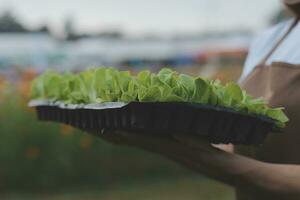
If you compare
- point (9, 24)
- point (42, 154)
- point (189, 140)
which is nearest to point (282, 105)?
point (189, 140)

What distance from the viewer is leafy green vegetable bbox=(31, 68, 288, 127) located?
4.66ft

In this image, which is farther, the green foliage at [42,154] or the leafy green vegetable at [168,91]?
the green foliage at [42,154]

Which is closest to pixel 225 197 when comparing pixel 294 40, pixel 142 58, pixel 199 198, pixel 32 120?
pixel 199 198

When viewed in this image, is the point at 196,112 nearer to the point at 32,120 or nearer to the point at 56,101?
the point at 56,101

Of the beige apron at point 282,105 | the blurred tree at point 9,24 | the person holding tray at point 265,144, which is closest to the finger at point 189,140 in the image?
the person holding tray at point 265,144

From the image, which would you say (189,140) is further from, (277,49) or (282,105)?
(277,49)

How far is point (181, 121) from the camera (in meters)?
1.44

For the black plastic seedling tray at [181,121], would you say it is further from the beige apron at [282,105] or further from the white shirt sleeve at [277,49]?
the white shirt sleeve at [277,49]

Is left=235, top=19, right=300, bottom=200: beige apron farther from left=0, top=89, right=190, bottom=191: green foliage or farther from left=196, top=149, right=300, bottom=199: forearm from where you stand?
left=0, top=89, right=190, bottom=191: green foliage

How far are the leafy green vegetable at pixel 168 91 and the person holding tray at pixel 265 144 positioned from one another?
9cm

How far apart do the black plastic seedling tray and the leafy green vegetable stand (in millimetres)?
15

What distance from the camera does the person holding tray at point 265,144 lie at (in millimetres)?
1480

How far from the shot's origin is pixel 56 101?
1814mm

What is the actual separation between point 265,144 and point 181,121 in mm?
382
